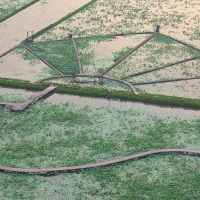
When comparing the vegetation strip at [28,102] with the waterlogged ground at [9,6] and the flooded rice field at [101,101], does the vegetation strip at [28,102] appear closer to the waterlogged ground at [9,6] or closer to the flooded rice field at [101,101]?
the flooded rice field at [101,101]

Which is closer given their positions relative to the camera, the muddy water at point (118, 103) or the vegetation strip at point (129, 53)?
the muddy water at point (118, 103)

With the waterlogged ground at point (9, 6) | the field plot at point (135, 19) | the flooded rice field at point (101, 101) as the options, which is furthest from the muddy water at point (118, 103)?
the waterlogged ground at point (9, 6)

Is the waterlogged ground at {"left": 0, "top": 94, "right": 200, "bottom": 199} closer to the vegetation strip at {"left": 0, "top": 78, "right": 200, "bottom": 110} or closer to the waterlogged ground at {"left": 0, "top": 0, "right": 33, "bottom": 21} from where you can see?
the vegetation strip at {"left": 0, "top": 78, "right": 200, "bottom": 110}

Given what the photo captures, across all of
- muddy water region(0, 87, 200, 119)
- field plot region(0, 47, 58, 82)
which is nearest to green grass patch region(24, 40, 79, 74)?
field plot region(0, 47, 58, 82)

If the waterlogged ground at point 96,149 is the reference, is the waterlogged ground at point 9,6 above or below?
above

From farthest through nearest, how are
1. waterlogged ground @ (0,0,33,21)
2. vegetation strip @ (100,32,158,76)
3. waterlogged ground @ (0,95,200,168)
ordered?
waterlogged ground @ (0,0,33,21), vegetation strip @ (100,32,158,76), waterlogged ground @ (0,95,200,168)

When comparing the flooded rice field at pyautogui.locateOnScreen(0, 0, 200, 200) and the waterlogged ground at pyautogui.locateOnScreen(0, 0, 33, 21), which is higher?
the waterlogged ground at pyautogui.locateOnScreen(0, 0, 33, 21)

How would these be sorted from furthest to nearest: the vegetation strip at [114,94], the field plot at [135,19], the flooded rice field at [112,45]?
1. the field plot at [135,19]
2. the flooded rice field at [112,45]
3. the vegetation strip at [114,94]
